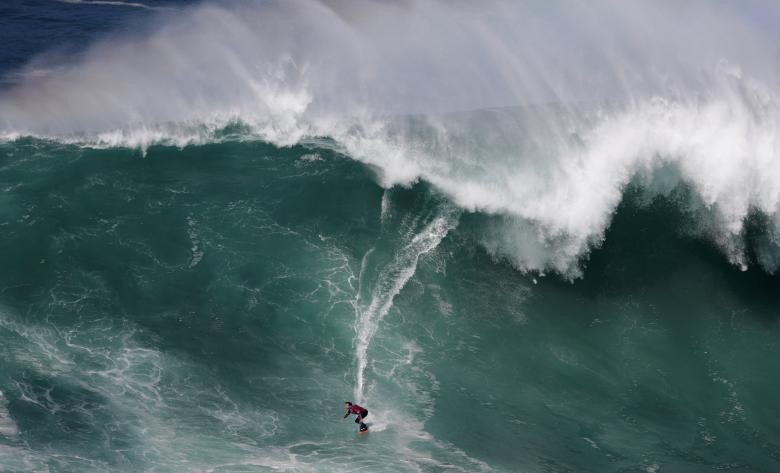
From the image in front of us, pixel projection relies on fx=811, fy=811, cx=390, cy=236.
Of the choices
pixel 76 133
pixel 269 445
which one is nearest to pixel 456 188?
pixel 269 445

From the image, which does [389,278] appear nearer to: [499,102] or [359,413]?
Answer: [359,413]

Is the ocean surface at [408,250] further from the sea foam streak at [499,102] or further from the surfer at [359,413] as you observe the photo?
the surfer at [359,413]

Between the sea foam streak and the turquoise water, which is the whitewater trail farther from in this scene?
the sea foam streak

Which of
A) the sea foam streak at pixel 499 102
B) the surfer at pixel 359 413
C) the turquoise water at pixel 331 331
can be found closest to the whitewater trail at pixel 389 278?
the turquoise water at pixel 331 331

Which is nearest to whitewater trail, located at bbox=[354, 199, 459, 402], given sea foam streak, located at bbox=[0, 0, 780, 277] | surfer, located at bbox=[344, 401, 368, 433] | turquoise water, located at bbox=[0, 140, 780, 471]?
turquoise water, located at bbox=[0, 140, 780, 471]

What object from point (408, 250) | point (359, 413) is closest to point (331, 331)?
point (359, 413)

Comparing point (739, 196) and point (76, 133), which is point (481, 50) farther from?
point (76, 133)
